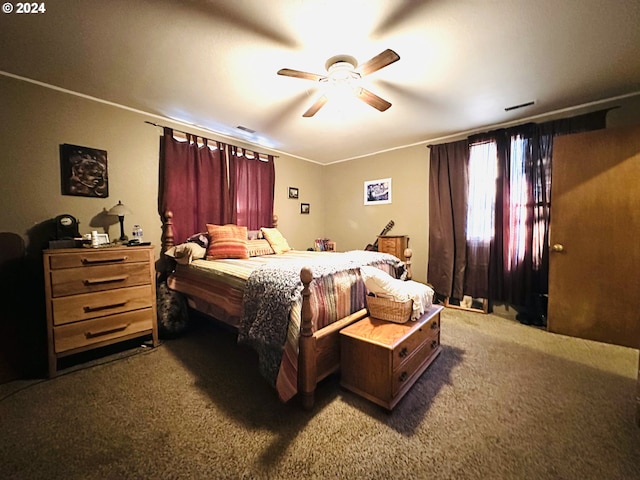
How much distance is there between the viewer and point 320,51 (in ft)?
5.94

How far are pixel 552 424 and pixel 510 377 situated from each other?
455 millimetres

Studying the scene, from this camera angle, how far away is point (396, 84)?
7.31ft

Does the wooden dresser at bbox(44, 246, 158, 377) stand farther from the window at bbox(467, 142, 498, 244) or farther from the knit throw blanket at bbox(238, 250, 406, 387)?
the window at bbox(467, 142, 498, 244)

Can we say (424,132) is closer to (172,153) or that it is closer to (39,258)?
(172,153)

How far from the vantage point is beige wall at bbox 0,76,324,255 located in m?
2.09

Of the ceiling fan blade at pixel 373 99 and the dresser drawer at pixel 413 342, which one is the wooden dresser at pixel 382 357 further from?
the ceiling fan blade at pixel 373 99

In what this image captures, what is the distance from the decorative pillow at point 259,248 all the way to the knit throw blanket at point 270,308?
1.28 meters

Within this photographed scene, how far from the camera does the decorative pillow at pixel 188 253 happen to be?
8.52 ft

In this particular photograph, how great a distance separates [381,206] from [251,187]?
86.5 inches

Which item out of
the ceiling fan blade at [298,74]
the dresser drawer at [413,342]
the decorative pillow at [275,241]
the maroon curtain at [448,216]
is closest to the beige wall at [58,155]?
the decorative pillow at [275,241]

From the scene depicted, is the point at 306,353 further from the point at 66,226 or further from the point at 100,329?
the point at 66,226

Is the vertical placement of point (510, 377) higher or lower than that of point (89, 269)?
lower

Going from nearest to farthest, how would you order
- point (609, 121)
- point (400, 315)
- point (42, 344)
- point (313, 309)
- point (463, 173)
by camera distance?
point (313, 309), point (400, 315), point (42, 344), point (609, 121), point (463, 173)

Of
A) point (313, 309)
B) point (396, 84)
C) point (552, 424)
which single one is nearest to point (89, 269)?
point (313, 309)
